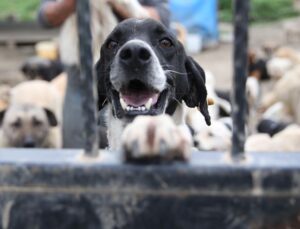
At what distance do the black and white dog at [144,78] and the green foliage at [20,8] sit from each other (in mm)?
14059

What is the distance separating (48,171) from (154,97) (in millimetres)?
1791

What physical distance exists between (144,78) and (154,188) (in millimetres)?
1709

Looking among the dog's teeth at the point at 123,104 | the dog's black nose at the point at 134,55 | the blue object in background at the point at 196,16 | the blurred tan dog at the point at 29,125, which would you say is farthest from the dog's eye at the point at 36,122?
the blue object in background at the point at 196,16

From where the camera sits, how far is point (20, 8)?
18625 mm

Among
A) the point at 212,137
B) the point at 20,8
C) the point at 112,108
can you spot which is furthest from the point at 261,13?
the point at 112,108

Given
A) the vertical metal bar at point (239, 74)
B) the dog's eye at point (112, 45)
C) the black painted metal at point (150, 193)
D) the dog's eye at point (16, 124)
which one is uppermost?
the dog's eye at point (112, 45)

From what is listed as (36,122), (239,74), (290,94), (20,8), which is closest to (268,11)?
(20,8)

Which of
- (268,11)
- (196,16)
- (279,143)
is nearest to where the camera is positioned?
(279,143)

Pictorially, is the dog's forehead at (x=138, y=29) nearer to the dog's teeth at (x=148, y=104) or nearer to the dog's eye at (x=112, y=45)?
the dog's eye at (x=112, y=45)

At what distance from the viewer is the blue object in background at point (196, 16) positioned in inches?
541

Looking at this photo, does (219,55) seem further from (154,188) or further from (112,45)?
(154,188)

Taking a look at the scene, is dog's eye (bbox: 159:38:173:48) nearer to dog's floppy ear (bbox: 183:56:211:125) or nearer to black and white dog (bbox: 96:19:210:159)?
black and white dog (bbox: 96:19:210:159)

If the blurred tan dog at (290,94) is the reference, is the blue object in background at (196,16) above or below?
above

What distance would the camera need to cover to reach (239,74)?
1.26m
